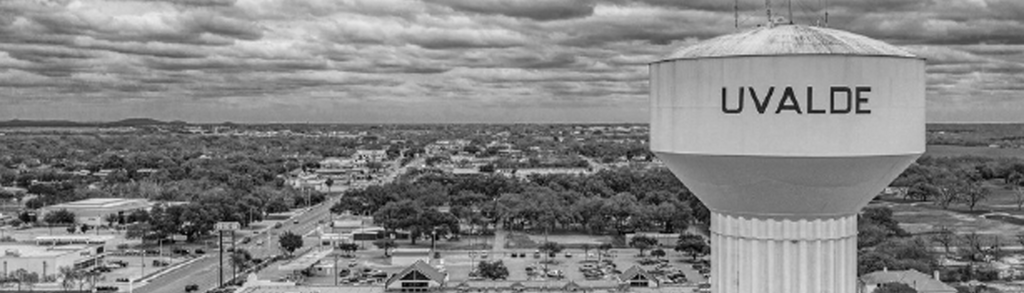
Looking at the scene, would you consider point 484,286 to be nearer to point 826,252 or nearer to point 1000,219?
point 826,252

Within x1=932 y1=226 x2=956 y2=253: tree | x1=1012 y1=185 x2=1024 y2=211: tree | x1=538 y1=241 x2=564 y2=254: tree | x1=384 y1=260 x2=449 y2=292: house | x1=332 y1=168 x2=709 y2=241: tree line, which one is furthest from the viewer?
x1=1012 y1=185 x2=1024 y2=211: tree

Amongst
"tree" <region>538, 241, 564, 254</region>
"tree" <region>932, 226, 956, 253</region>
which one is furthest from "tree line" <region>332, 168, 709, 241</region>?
"tree" <region>932, 226, 956, 253</region>

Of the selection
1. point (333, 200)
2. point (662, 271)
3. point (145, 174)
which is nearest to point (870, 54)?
point (662, 271)

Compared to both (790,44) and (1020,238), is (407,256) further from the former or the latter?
(790,44)

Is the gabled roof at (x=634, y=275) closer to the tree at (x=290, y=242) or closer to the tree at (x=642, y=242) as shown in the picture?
the tree at (x=642, y=242)

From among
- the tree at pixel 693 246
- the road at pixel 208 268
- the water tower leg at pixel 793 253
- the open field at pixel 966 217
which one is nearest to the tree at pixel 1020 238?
the open field at pixel 966 217

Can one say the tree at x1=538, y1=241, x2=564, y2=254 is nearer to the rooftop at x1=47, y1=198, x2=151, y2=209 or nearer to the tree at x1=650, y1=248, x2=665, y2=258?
the tree at x1=650, y1=248, x2=665, y2=258
